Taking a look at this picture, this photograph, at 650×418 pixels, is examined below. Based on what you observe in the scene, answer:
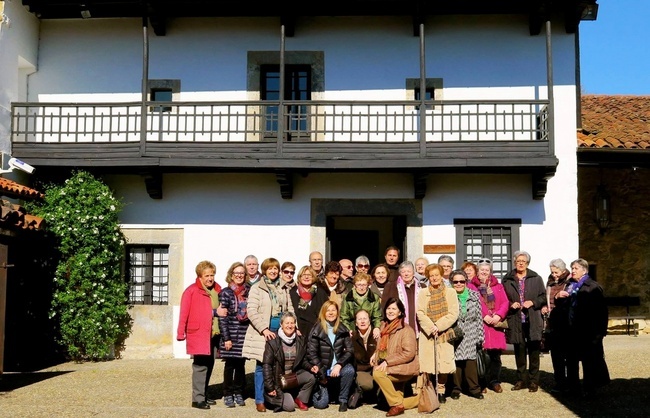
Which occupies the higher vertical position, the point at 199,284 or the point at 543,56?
the point at 543,56

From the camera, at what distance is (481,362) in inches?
366

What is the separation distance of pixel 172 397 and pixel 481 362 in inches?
149

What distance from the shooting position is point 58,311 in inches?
495

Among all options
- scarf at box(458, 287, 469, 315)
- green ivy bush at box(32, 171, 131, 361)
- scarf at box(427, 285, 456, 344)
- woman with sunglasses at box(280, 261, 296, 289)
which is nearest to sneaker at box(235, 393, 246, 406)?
woman with sunglasses at box(280, 261, 296, 289)

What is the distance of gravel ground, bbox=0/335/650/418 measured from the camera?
8.39 metres

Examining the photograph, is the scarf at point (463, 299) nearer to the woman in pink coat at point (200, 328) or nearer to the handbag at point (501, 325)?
the handbag at point (501, 325)

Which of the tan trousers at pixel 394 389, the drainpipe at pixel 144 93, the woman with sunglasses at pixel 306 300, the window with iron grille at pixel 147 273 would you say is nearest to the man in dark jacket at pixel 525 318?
the tan trousers at pixel 394 389

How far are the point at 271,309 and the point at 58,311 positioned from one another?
5350 millimetres

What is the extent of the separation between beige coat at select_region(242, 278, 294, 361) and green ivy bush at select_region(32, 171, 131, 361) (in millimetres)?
4701

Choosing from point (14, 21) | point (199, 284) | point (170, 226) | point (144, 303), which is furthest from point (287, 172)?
point (14, 21)

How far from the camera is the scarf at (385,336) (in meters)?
8.54

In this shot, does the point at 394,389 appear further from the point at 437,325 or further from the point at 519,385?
the point at 519,385

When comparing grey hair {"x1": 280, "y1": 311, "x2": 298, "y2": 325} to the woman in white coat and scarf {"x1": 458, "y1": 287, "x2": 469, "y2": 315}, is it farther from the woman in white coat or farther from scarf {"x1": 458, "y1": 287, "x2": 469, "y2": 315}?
scarf {"x1": 458, "y1": 287, "x2": 469, "y2": 315}

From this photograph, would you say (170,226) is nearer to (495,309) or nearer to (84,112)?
(84,112)
